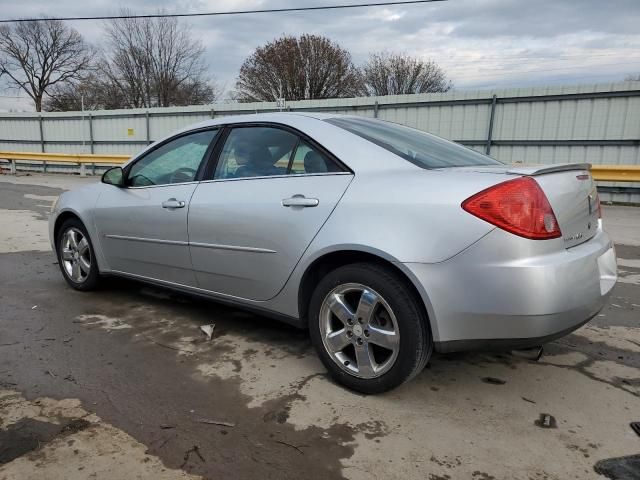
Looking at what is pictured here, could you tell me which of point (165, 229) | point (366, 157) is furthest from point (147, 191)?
point (366, 157)

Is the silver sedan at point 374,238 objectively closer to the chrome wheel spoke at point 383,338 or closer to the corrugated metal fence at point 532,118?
the chrome wheel spoke at point 383,338

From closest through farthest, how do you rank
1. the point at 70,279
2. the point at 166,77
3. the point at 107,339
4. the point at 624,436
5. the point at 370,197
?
the point at 624,436 < the point at 370,197 < the point at 107,339 < the point at 70,279 < the point at 166,77

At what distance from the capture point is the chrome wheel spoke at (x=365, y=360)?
2.64m

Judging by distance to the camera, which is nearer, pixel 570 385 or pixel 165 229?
pixel 570 385

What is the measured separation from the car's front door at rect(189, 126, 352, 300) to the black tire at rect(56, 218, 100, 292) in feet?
4.93

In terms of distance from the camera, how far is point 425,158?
2889 millimetres

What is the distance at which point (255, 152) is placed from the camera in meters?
3.31

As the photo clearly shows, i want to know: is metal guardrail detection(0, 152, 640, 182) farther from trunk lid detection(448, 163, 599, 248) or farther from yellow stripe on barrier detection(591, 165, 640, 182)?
trunk lid detection(448, 163, 599, 248)

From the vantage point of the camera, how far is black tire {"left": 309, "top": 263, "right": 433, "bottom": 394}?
8.04ft

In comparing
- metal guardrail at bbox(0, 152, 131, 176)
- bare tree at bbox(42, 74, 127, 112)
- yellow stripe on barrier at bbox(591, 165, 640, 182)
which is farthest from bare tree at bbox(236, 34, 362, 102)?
yellow stripe on barrier at bbox(591, 165, 640, 182)

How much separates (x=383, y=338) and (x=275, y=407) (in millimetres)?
681

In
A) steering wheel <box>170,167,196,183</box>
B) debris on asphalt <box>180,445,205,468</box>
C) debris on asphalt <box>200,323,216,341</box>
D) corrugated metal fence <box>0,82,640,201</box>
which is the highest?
corrugated metal fence <box>0,82,640,201</box>

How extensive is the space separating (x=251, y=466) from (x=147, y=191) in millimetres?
2449

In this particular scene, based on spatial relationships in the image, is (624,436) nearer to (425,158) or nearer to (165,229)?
(425,158)
